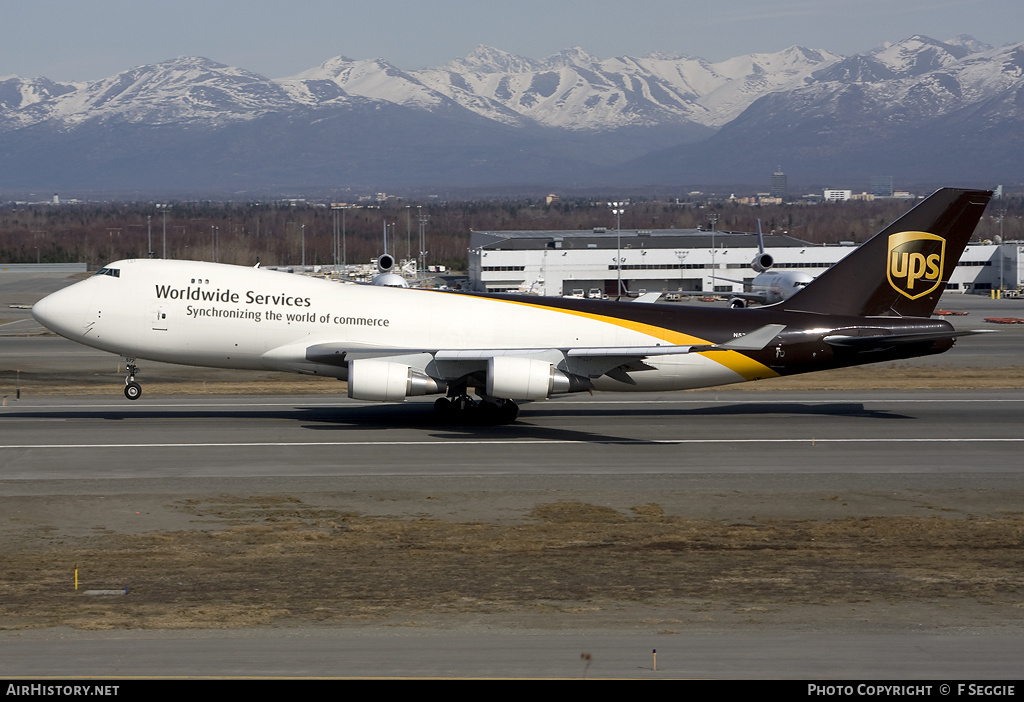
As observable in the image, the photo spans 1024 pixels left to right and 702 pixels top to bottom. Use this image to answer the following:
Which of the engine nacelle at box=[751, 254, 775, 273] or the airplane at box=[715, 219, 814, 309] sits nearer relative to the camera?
the airplane at box=[715, 219, 814, 309]

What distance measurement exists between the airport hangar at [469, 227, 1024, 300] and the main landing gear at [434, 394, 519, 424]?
89.5 metres

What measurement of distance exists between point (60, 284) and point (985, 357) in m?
110

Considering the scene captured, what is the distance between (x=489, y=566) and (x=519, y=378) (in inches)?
527

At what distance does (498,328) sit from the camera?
125ft

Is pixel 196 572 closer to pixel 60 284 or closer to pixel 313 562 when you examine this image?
pixel 313 562

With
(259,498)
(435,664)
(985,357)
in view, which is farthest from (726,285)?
(435,664)

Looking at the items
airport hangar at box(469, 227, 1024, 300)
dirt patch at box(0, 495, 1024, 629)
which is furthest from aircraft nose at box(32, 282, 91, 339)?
airport hangar at box(469, 227, 1024, 300)

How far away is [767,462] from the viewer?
32688 mm

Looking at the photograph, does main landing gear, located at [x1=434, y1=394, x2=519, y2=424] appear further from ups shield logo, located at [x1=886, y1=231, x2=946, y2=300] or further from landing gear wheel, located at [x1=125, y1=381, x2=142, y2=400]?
ups shield logo, located at [x1=886, y1=231, x2=946, y2=300]

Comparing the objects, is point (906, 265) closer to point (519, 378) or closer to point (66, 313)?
point (519, 378)

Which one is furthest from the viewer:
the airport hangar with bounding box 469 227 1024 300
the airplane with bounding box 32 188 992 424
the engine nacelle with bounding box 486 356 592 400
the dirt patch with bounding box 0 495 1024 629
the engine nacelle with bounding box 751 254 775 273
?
the airport hangar with bounding box 469 227 1024 300

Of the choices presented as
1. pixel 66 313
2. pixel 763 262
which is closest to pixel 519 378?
pixel 66 313

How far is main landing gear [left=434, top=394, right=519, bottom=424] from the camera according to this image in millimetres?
38500

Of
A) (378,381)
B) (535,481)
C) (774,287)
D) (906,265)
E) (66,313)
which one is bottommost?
(535,481)
